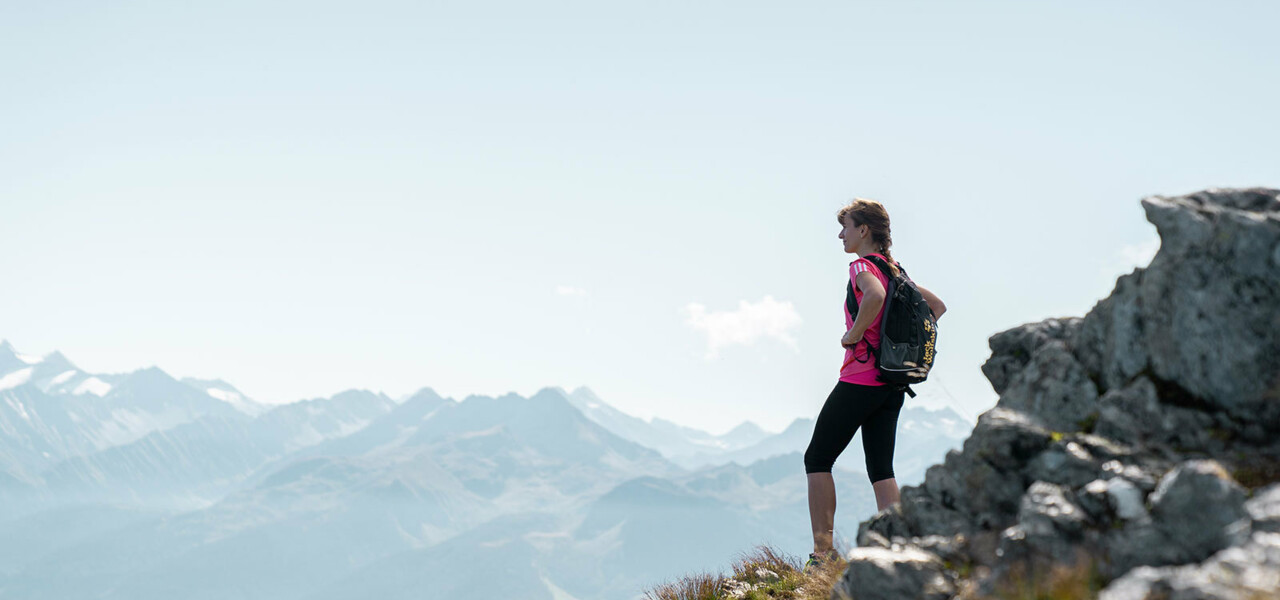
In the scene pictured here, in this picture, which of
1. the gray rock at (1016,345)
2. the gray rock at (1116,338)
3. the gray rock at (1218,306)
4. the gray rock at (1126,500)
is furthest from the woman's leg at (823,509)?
the gray rock at (1218,306)

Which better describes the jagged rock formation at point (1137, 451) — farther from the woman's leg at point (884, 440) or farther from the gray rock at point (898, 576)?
the woman's leg at point (884, 440)

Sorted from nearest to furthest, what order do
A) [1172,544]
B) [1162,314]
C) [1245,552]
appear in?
[1245,552] < [1172,544] < [1162,314]

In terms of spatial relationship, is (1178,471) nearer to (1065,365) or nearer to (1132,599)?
(1132,599)

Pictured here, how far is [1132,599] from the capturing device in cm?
404

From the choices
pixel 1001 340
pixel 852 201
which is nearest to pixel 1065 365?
pixel 1001 340

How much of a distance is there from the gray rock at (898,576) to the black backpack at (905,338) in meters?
1.88

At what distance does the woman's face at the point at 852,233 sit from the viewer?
7945 mm

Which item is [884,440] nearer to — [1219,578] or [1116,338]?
[1116,338]

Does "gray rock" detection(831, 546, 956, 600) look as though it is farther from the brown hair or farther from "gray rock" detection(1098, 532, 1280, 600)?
the brown hair

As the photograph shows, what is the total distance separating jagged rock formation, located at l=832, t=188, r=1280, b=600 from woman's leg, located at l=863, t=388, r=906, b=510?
1268mm

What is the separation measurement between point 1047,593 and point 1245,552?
973 millimetres

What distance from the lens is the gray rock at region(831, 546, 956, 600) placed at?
537 cm

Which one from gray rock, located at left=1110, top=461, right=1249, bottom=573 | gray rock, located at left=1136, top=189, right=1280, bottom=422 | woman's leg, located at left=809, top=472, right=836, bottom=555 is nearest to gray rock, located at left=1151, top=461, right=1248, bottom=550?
gray rock, located at left=1110, top=461, right=1249, bottom=573

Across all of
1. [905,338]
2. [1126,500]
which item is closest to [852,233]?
[905,338]
